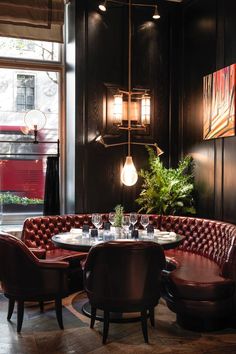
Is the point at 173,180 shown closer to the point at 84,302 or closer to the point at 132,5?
the point at 84,302

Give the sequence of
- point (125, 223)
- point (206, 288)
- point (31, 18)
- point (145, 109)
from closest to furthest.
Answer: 1. point (206, 288)
2. point (125, 223)
3. point (31, 18)
4. point (145, 109)

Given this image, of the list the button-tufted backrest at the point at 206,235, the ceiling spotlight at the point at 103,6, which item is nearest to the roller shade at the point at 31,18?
the ceiling spotlight at the point at 103,6

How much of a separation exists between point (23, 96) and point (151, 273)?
348cm

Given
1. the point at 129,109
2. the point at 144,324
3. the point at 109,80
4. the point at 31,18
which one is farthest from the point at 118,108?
the point at 144,324

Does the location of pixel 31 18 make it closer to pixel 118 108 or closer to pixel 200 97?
pixel 118 108

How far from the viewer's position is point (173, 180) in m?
5.62

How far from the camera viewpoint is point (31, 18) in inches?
223

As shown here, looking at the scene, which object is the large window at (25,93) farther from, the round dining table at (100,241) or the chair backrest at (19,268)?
the chair backrest at (19,268)

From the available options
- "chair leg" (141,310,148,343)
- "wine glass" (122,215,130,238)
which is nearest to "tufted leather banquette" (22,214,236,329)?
"chair leg" (141,310,148,343)

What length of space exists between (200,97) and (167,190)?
1303 millimetres

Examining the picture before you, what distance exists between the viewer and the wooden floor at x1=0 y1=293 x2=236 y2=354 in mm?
3629

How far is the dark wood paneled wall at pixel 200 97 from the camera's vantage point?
4.92m

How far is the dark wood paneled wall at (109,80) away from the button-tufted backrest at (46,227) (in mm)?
268

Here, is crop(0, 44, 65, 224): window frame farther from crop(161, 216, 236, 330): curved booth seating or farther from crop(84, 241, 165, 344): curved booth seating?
crop(84, 241, 165, 344): curved booth seating
